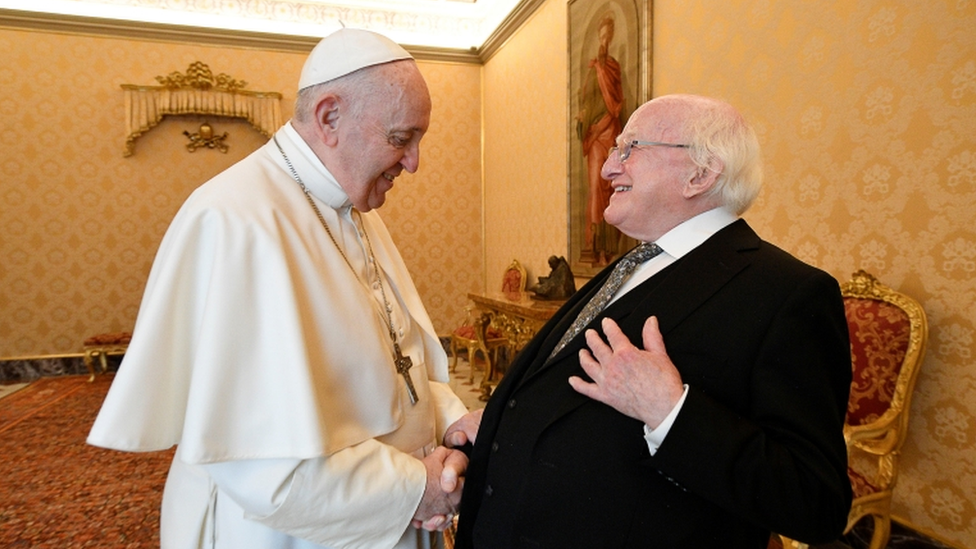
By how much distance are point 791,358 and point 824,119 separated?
240 cm

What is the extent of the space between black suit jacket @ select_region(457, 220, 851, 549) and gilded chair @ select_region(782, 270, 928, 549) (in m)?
1.40

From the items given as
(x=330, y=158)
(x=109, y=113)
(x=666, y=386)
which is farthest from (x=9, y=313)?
(x=666, y=386)

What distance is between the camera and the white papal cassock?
4.05 ft

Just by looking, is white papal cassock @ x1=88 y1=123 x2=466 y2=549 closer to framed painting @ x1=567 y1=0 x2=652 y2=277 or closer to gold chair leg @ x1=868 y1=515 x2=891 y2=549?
gold chair leg @ x1=868 y1=515 x2=891 y2=549

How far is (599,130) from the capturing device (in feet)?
17.4

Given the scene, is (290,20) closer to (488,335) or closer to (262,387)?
(488,335)

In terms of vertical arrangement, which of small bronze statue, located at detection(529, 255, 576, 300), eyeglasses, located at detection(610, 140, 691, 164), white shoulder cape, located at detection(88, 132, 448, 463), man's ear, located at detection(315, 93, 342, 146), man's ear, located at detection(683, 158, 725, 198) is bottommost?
small bronze statue, located at detection(529, 255, 576, 300)

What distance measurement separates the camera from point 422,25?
8.41 m

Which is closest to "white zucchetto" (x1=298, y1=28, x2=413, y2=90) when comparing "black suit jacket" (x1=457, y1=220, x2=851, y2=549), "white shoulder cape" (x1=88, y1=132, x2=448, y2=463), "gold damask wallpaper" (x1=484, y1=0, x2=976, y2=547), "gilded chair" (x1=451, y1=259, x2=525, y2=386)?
"white shoulder cape" (x1=88, y1=132, x2=448, y2=463)

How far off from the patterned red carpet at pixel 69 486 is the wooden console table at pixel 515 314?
119 inches

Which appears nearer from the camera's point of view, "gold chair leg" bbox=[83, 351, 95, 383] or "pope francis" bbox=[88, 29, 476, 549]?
"pope francis" bbox=[88, 29, 476, 549]

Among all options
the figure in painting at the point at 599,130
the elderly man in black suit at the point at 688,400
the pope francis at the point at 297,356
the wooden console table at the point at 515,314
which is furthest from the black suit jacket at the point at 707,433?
the figure in painting at the point at 599,130

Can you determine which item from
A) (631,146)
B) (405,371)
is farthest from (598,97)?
(405,371)

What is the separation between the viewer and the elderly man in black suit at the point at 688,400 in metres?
1.15
